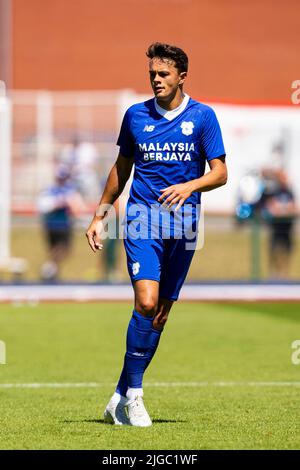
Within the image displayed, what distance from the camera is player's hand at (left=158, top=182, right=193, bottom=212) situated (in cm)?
703

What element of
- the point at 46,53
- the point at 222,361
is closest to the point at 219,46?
the point at 46,53

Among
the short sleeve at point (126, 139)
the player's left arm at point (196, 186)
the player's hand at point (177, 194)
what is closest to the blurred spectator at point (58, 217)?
the short sleeve at point (126, 139)

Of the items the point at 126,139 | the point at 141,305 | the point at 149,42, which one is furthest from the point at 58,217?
the point at 149,42

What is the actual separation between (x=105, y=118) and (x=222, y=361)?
21194 millimetres

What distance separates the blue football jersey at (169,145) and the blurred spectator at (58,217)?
44.7 ft

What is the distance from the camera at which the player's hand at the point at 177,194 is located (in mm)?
7031

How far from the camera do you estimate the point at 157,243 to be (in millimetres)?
7406

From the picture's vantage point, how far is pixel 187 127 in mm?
7375

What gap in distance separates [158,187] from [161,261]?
0.46 m

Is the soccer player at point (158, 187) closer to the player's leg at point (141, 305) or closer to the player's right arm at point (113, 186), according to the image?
the player's leg at point (141, 305)

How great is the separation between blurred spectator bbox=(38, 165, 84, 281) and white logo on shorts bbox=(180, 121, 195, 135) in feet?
45.1

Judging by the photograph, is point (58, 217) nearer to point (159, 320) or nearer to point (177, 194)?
point (159, 320)

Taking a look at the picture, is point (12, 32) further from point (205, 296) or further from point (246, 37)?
point (205, 296)

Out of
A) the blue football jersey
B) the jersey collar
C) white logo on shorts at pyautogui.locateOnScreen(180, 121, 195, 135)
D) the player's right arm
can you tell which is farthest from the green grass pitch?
the jersey collar
